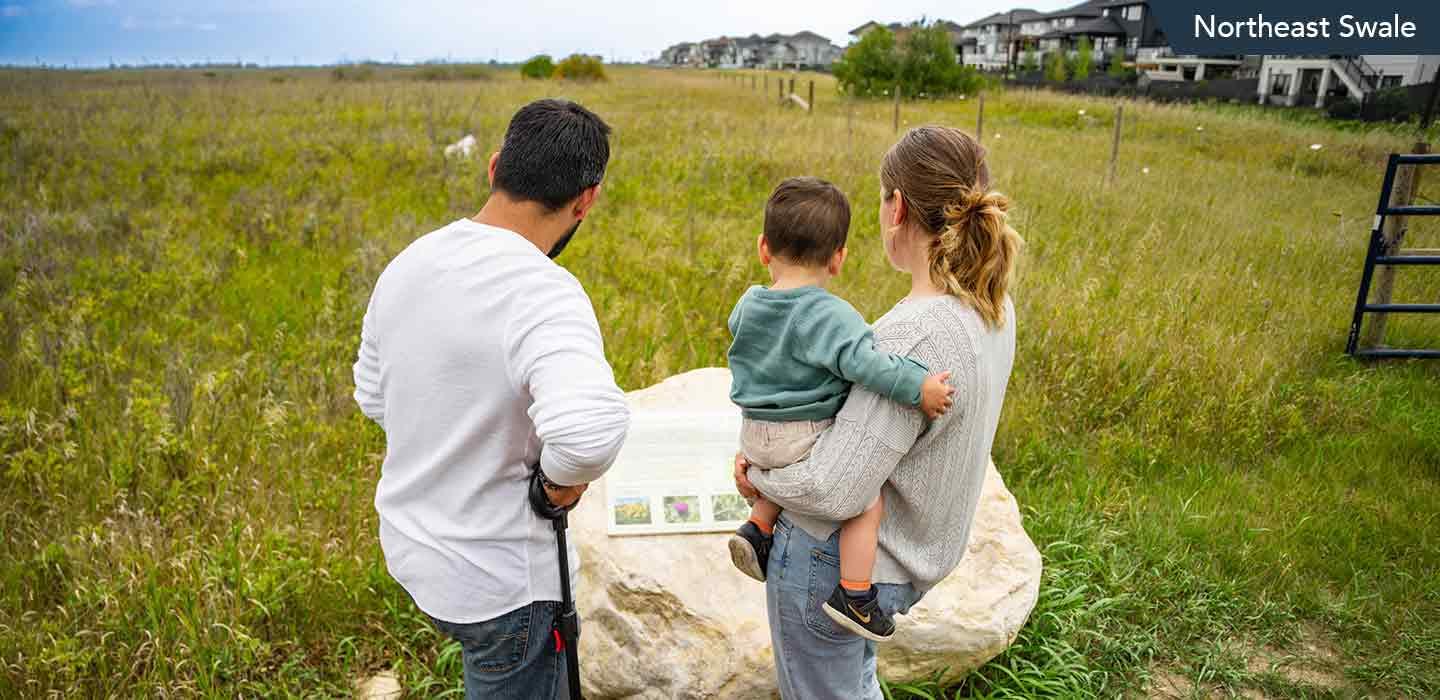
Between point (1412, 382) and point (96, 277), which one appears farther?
point (96, 277)

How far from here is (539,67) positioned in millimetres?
58906

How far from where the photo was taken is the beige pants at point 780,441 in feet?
6.31

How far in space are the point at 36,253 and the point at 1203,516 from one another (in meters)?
10.1

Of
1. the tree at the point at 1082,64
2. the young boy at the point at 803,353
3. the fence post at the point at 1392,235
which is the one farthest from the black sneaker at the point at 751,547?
the tree at the point at 1082,64

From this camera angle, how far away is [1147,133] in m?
19.2

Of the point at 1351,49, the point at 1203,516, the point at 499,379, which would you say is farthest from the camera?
the point at 1351,49

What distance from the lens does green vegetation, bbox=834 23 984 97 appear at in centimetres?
3741

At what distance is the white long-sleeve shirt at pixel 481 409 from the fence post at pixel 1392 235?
7312 millimetres

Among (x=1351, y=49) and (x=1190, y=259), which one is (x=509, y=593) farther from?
(x=1190, y=259)

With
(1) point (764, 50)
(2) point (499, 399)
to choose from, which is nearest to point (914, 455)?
(2) point (499, 399)

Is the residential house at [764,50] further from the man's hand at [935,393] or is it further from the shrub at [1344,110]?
the man's hand at [935,393]

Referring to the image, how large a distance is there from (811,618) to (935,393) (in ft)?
2.12

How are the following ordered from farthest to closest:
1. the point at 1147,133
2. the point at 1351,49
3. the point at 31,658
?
the point at 1147,133, the point at 1351,49, the point at 31,658

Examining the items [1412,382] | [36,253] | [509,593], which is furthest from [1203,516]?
[36,253]
